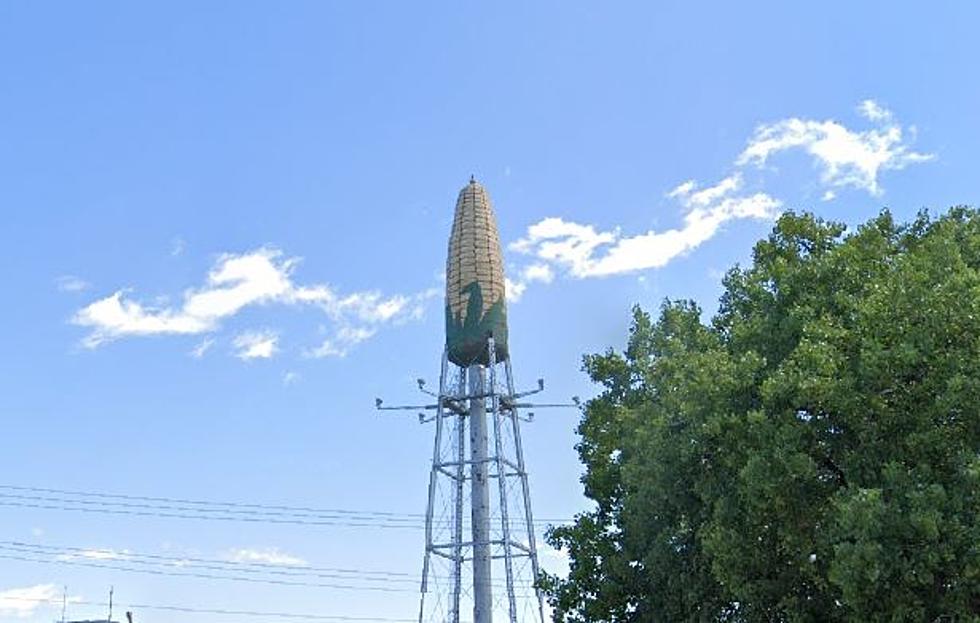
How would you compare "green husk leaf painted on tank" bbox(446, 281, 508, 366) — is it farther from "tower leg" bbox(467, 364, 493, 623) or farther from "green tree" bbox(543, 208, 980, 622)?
"green tree" bbox(543, 208, 980, 622)

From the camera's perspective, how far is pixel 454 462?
4875 centimetres

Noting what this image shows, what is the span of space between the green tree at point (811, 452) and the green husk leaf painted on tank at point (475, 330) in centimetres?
2404

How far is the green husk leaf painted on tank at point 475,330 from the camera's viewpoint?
49.9 m

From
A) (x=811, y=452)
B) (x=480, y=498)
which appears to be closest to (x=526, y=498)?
(x=480, y=498)

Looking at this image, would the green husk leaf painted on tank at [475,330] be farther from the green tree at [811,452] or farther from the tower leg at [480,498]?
the green tree at [811,452]

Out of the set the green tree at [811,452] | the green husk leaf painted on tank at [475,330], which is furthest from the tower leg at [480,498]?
the green tree at [811,452]

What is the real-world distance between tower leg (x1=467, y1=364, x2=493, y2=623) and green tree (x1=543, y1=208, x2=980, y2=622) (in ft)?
73.6

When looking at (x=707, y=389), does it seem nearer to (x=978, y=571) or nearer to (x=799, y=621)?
(x=799, y=621)

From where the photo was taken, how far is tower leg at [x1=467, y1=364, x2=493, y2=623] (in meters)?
47.8

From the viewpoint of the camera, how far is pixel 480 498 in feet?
160

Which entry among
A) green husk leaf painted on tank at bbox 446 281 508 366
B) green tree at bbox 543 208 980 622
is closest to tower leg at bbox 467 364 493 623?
green husk leaf painted on tank at bbox 446 281 508 366

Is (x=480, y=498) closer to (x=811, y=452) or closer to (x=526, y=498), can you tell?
(x=526, y=498)

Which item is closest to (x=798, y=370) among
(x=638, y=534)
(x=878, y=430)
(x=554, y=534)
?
(x=878, y=430)

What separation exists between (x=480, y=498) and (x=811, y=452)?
30.5 m
